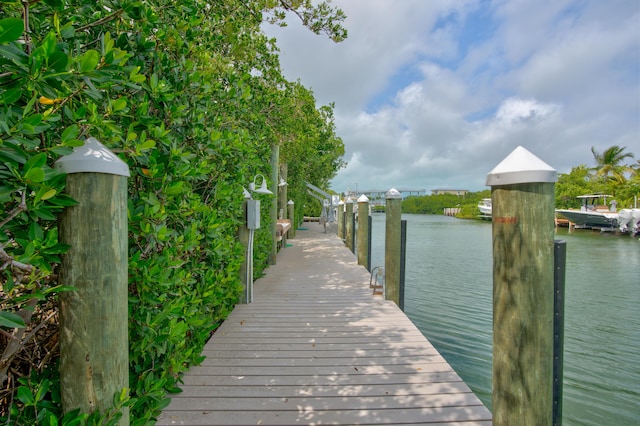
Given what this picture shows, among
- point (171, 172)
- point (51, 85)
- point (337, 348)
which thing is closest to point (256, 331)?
point (337, 348)

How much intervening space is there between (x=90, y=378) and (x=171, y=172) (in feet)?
3.51

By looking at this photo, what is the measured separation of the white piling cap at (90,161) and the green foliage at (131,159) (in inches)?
2.3

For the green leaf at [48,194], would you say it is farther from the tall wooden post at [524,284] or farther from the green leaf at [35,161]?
the tall wooden post at [524,284]

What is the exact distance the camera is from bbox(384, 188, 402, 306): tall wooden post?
15.2 ft

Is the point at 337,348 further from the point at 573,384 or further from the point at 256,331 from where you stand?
the point at 573,384

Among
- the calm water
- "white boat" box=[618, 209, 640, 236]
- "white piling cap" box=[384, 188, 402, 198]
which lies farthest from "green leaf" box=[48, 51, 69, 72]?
"white boat" box=[618, 209, 640, 236]

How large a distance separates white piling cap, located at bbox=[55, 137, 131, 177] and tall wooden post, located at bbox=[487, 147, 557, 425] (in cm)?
162

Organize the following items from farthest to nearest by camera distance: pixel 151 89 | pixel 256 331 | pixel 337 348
A: pixel 256 331, pixel 337 348, pixel 151 89

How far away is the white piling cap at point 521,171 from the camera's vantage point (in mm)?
1487

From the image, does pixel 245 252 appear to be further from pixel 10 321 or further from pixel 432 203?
pixel 432 203

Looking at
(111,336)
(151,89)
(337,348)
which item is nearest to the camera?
(111,336)

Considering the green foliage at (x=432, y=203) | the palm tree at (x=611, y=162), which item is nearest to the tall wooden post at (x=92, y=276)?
the palm tree at (x=611, y=162)

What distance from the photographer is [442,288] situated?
27.3ft

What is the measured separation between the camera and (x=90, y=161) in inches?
48.1
